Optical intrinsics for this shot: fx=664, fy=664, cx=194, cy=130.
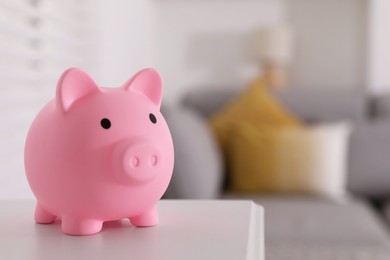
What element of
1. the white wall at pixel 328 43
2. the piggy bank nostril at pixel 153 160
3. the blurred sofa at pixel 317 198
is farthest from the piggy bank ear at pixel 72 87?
the white wall at pixel 328 43

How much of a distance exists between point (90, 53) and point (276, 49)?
4.58 ft

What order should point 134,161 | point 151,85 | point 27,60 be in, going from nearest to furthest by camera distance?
point 134,161 < point 151,85 < point 27,60

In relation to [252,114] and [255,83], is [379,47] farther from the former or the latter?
Answer: [252,114]

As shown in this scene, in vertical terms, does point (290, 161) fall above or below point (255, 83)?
below

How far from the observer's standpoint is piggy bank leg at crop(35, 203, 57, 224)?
2.59 ft

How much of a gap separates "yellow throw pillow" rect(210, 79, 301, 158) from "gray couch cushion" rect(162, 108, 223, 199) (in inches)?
10.5

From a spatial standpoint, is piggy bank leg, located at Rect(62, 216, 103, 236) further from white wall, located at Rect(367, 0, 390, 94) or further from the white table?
white wall, located at Rect(367, 0, 390, 94)

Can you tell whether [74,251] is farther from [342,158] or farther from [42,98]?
[342,158]

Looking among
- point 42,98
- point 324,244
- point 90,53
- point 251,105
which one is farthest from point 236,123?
point 42,98

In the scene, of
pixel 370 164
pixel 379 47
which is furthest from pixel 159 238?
pixel 379 47

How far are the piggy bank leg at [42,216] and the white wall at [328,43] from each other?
10.2ft

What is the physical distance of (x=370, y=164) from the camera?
2.67 metres

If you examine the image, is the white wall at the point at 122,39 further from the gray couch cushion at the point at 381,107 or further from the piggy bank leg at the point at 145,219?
the piggy bank leg at the point at 145,219

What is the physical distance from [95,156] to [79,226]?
0.28 ft
